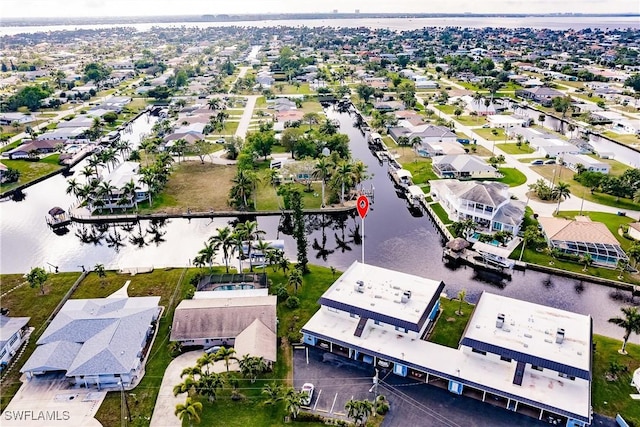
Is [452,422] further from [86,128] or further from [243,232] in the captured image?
[86,128]

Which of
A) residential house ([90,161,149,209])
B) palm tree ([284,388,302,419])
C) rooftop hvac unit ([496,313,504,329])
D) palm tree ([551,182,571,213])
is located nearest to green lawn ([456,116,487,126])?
palm tree ([551,182,571,213])

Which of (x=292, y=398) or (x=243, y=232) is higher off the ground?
(x=243, y=232)

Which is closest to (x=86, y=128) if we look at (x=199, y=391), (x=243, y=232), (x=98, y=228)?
(x=98, y=228)

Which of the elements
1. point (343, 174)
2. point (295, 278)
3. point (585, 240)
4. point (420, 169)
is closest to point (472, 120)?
point (420, 169)

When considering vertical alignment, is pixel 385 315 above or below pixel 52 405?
above

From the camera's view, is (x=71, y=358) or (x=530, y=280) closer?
(x=71, y=358)

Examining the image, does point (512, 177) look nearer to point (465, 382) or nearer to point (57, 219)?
point (465, 382)

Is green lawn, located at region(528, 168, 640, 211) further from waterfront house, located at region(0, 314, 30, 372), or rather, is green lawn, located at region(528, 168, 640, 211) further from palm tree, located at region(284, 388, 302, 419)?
waterfront house, located at region(0, 314, 30, 372)
